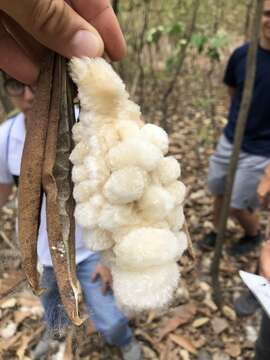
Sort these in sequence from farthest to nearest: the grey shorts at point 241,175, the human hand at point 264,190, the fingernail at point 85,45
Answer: the grey shorts at point 241,175
the human hand at point 264,190
the fingernail at point 85,45

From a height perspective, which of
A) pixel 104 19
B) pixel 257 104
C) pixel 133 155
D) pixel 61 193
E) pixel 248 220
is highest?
pixel 104 19

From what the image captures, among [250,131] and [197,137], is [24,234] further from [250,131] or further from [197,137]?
[197,137]

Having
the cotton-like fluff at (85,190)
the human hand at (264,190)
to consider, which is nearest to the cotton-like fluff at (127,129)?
the cotton-like fluff at (85,190)

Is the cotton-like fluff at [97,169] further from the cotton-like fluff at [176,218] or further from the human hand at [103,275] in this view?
the human hand at [103,275]

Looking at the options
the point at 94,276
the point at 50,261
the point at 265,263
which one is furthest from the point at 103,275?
the point at 265,263

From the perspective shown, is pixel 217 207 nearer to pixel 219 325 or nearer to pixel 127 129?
pixel 219 325

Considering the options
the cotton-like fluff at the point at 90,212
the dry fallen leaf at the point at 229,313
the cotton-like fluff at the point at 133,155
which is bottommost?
the dry fallen leaf at the point at 229,313
